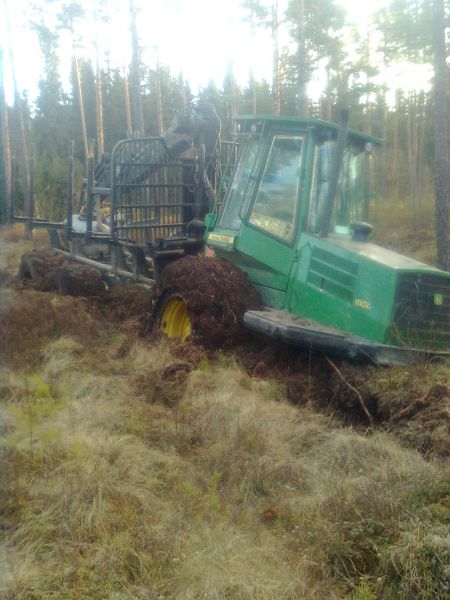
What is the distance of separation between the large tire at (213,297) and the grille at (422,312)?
1669 millimetres

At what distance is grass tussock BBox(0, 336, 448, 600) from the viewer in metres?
3.33

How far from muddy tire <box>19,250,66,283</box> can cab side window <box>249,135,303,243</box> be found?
4.81 meters

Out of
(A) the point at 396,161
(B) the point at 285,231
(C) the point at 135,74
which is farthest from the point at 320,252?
(A) the point at 396,161

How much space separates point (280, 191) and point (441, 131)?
8171mm

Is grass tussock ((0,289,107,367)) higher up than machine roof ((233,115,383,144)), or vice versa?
machine roof ((233,115,383,144))

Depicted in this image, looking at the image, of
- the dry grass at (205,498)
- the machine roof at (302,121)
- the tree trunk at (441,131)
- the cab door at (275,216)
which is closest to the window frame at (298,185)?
the cab door at (275,216)

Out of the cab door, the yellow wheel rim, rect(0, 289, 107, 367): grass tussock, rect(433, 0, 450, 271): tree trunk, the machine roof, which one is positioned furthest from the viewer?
rect(433, 0, 450, 271): tree trunk

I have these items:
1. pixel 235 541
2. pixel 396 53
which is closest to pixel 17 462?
pixel 235 541

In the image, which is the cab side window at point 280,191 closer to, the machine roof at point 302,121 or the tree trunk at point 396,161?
the machine roof at point 302,121

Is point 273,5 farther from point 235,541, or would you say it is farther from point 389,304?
point 235,541

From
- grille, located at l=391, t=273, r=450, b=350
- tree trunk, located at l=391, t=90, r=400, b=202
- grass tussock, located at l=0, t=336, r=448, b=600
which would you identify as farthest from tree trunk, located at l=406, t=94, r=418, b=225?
grass tussock, located at l=0, t=336, r=448, b=600

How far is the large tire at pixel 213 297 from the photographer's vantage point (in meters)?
7.11

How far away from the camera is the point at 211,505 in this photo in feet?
13.3

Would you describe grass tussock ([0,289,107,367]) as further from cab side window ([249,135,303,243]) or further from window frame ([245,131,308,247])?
cab side window ([249,135,303,243])
